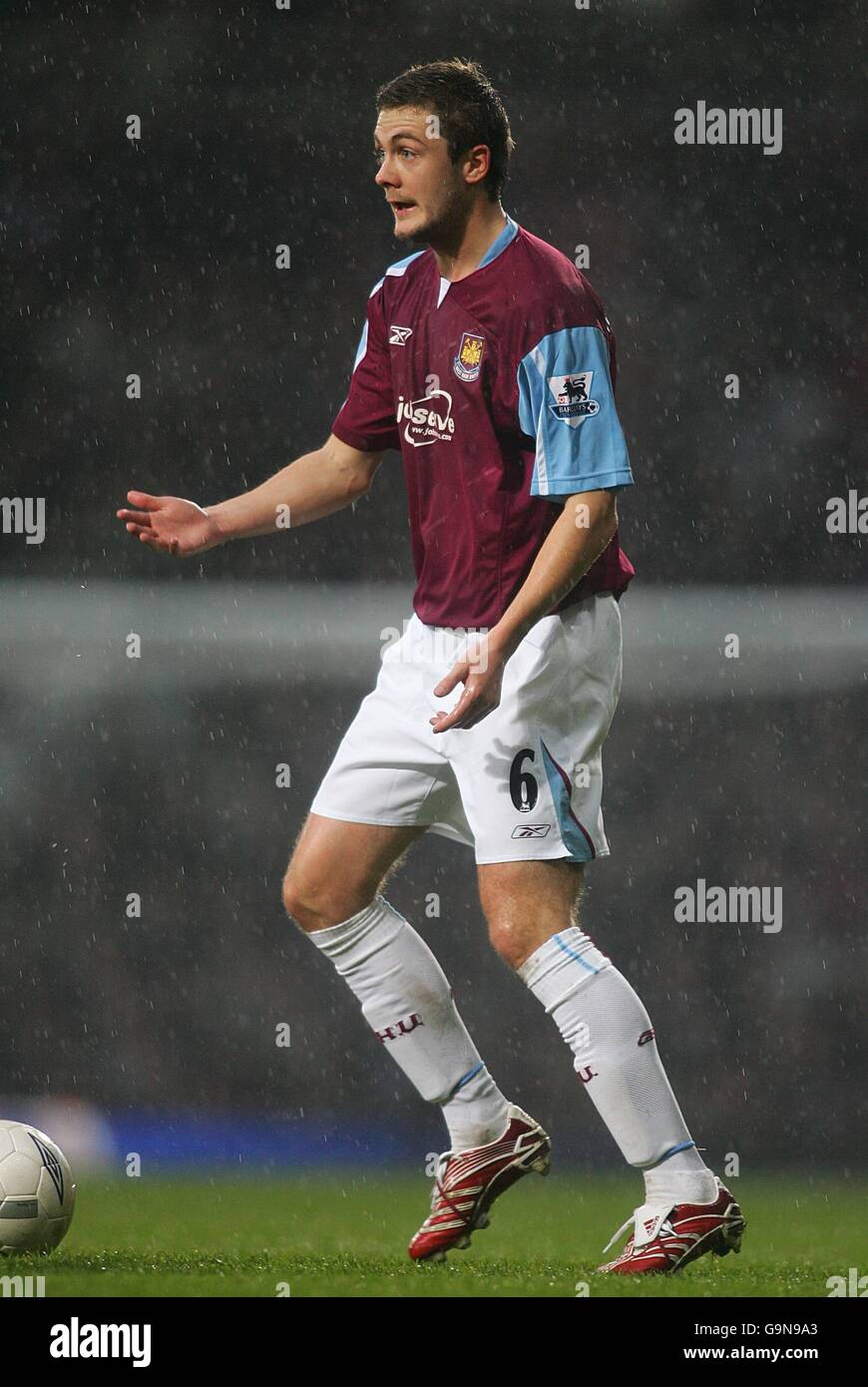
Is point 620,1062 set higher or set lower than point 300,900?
lower

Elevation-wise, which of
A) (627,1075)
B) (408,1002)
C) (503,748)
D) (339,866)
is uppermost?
(503,748)

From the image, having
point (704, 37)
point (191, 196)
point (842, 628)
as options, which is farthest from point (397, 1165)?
point (704, 37)

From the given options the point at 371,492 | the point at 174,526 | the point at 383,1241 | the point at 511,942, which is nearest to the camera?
the point at 511,942

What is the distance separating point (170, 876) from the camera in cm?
647

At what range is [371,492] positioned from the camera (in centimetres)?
673

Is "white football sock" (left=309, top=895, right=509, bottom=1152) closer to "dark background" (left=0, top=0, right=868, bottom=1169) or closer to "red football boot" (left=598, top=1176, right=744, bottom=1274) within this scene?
"red football boot" (left=598, top=1176, right=744, bottom=1274)

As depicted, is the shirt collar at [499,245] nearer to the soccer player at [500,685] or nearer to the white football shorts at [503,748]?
the soccer player at [500,685]

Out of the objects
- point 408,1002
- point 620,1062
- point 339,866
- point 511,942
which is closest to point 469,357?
point 339,866

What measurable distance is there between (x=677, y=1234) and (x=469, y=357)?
1827mm

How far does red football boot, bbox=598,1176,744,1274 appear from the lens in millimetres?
3518

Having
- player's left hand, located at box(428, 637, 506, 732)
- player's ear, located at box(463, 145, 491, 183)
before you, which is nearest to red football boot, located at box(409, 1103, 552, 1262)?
player's left hand, located at box(428, 637, 506, 732)

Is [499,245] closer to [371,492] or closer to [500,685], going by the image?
[500,685]

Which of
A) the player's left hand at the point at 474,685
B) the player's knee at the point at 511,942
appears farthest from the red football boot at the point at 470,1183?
the player's left hand at the point at 474,685

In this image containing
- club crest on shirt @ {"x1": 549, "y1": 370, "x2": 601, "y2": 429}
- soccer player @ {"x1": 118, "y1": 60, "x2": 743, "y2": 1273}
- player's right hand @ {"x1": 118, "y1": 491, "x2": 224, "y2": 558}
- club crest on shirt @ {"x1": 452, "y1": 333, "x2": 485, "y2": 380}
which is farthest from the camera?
player's right hand @ {"x1": 118, "y1": 491, "x2": 224, "y2": 558}
